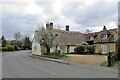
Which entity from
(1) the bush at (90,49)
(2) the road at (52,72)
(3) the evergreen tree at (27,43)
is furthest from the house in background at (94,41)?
(3) the evergreen tree at (27,43)

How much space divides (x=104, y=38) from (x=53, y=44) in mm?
12089

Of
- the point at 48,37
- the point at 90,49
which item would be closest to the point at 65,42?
the point at 90,49

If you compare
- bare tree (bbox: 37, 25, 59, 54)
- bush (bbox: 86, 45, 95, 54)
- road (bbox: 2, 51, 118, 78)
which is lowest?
road (bbox: 2, 51, 118, 78)

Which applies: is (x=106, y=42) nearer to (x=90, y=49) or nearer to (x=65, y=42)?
(x=90, y=49)

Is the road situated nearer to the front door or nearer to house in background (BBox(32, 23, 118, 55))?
house in background (BBox(32, 23, 118, 55))

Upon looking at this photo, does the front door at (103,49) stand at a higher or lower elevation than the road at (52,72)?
higher

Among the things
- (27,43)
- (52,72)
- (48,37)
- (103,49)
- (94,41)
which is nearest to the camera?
(52,72)

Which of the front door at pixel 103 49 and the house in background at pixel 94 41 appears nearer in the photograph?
the house in background at pixel 94 41

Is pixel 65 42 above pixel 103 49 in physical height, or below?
above

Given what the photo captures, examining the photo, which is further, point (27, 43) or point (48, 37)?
point (27, 43)

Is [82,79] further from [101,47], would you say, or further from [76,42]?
[76,42]

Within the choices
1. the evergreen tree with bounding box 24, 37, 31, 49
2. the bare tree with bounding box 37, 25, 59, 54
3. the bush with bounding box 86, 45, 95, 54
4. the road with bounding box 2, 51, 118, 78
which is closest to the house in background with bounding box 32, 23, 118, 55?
the bush with bounding box 86, 45, 95, 54

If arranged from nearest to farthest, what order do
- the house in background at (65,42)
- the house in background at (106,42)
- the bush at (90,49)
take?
the house in background at (106,42), the bush at (90,49), the house in background at (65,42)

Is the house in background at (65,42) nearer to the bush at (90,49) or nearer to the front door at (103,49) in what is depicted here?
the bush at (90,49)
